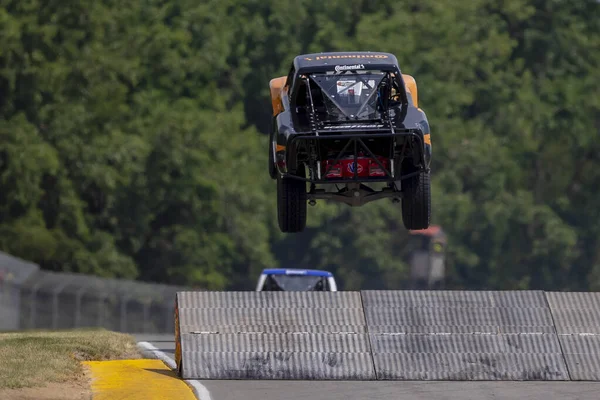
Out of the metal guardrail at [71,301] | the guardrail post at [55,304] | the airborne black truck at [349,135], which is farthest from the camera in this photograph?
the guardrail post at [55,304]

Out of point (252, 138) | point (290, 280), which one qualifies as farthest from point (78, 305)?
point (252, 138)

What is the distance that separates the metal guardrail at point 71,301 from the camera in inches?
1741

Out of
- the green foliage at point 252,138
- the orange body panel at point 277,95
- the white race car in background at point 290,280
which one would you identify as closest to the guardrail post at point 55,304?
the white race car in background at point 290,280

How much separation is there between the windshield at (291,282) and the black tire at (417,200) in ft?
33.2

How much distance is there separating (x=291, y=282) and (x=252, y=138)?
44.6m

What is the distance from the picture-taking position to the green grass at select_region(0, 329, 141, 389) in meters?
19.5

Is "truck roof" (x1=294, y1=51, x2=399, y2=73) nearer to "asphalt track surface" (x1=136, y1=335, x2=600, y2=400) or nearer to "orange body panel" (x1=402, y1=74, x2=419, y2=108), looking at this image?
"orange body panel" (x1=402, y1=74, x2=419, y2=108)

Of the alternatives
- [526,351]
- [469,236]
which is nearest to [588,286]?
[469,236]

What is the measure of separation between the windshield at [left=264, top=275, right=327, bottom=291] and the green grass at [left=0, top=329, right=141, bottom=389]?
726cm

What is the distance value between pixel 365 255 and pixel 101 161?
1686 centimetres

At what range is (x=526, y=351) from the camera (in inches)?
832

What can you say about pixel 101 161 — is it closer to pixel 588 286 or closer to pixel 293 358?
pixel 588 286

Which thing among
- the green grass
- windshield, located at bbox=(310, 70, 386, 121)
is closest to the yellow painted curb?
the green grass

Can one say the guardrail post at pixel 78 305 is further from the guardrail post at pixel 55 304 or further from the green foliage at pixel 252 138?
the green foliage at pixel 252 138
